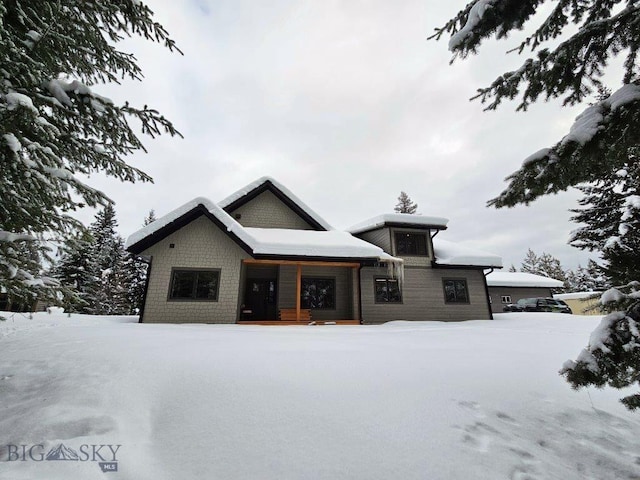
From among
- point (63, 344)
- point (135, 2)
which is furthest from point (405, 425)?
point (135, 2)

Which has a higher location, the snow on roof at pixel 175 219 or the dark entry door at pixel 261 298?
the snow on roof at pixel 175 219

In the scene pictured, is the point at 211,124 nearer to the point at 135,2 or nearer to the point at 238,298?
the point at 238,298

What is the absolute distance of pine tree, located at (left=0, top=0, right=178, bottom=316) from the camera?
336 cm

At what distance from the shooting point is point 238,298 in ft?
33.1

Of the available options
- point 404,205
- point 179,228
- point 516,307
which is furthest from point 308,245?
point 404,205

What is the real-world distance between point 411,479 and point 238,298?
902 centimetres

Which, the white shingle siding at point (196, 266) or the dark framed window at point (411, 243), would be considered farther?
the dark framed window at point (411, 243)

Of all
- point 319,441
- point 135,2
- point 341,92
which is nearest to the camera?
point 319,441

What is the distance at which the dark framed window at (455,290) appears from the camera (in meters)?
13.7

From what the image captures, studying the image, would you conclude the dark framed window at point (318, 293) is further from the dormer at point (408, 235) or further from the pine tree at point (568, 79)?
the pine tree at point (568, 79)

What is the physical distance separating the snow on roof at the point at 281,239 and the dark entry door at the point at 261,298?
246 centimetres

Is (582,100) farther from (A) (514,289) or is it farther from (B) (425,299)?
(A) (514,289)

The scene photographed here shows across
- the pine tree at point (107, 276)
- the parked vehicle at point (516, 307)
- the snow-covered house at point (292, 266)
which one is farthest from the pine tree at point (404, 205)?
the pine tree at point (107, 276)

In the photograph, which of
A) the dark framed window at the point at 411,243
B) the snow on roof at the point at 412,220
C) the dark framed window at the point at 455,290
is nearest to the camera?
the dark framed window at the point at 455,290
